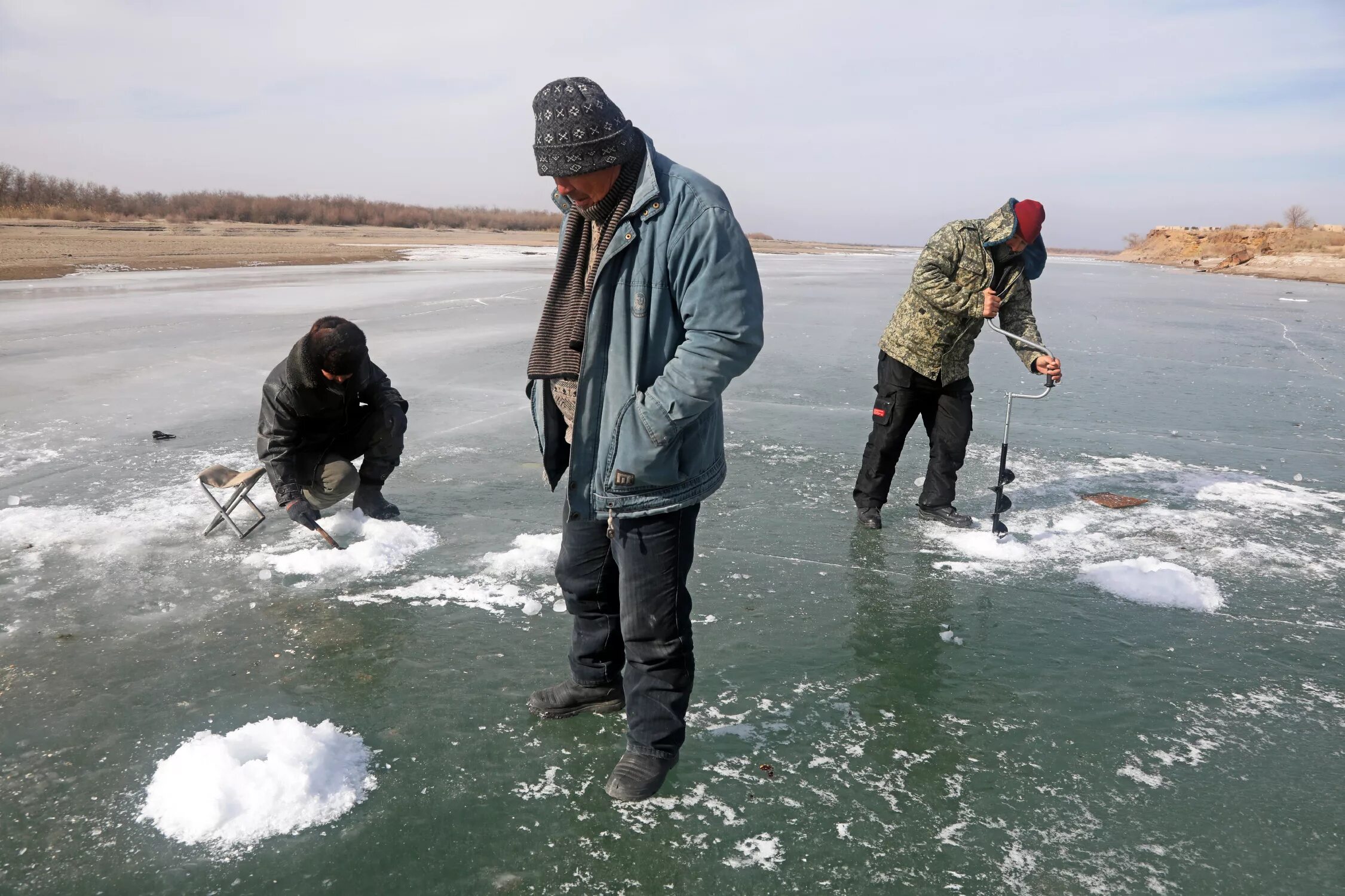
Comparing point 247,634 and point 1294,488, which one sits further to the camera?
point 1294,488

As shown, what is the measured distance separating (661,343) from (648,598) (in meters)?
0.75

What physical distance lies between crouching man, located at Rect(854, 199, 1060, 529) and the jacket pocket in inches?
110

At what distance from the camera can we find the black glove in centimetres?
443

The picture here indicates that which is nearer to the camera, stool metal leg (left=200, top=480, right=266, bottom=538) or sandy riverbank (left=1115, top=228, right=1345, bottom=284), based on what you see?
stool metal leg (left=200, top=480, right=266, bottom=538)

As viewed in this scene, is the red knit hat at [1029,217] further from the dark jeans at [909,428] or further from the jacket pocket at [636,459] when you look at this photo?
the jacket pocket at [636,459]

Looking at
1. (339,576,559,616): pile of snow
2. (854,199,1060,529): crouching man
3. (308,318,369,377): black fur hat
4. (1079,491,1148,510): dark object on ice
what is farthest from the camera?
(1079,491,1148,510): dark object on ice

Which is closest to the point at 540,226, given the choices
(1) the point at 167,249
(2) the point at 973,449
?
(1) the point at 167,249

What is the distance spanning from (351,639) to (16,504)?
283 centimetres

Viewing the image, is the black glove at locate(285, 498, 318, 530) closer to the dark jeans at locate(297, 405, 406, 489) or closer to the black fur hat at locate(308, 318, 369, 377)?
the dark jeans at locate(297, 405, 406, 489)

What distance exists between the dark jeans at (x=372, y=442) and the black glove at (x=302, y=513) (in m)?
0.46

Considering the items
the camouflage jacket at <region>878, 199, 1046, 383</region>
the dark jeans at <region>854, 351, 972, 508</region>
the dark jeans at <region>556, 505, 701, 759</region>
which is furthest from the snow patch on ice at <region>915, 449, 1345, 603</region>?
the dark jeans at <region>556, 505, 701, 759</region>

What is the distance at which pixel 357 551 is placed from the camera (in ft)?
14.6

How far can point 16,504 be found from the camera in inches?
199

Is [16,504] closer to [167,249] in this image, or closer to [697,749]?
[697,749]
